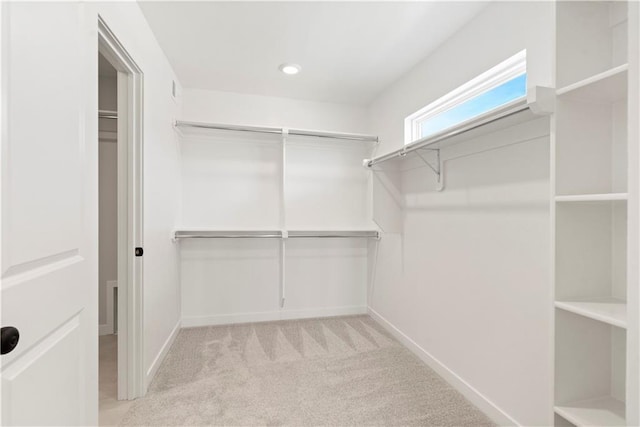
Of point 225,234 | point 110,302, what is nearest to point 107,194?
point 110,302

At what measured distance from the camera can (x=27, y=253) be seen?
Result: 0.80 m

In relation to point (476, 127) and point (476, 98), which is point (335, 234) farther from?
point (476, 127)

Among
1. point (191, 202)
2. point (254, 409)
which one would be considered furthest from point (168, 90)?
point (254, 409)

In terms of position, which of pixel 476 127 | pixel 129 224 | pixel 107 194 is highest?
pixel 476 127

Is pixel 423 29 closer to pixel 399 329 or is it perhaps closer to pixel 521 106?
pixel 521 106

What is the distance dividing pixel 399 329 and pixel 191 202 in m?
2.28

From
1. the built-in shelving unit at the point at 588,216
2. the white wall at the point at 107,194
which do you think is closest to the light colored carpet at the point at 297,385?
the built-in shelving unit at the point at 588,216

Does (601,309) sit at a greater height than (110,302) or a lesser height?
greater

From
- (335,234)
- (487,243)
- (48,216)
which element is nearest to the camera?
(48,216)

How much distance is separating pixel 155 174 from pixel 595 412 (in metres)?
2.48

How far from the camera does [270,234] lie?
291 centimetres

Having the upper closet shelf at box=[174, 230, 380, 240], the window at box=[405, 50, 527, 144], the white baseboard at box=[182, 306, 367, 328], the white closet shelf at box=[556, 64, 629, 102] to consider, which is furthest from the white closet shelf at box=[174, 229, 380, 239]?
the white closet shelf at box=[556, 64, 629, 102]

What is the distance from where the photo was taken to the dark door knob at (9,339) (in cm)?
70

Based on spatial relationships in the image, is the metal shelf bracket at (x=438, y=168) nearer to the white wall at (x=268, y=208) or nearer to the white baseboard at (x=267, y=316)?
the white wall at (x=268, y=208)
